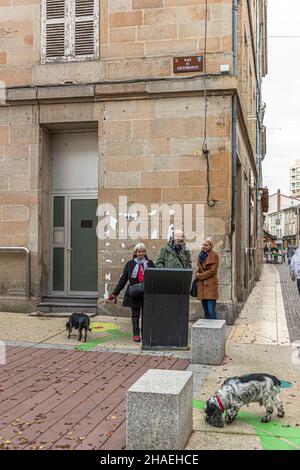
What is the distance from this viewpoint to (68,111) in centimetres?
1080

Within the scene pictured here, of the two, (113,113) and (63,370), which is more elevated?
(113,113)

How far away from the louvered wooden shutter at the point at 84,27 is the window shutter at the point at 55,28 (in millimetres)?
309

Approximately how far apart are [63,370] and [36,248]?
467cm

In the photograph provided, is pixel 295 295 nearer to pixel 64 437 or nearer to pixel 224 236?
pixel 224 236

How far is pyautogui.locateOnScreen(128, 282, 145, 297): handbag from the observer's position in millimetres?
8164

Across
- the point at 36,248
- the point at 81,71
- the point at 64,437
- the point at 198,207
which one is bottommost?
the point at 64,437

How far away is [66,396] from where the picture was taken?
5.43 m

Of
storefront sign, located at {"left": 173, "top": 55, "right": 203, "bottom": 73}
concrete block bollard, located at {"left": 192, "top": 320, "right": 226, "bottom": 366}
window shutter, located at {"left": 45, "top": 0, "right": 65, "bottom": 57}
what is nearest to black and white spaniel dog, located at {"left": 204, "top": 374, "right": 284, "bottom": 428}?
concrete block bollard, located at {"left": 192, "top": 320, "right": 226, "bottom": 366}

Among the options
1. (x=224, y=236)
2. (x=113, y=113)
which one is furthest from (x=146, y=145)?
(x=224, y=236)

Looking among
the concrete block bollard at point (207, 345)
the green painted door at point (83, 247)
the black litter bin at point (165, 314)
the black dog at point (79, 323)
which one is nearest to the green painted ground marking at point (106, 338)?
the black dog at point (79, 323)

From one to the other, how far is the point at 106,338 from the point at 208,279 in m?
1.98

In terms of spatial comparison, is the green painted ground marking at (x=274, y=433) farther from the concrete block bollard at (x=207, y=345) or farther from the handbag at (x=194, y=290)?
the handbag at (x=194, y=290)

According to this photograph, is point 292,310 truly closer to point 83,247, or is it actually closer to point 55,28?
point 83,247

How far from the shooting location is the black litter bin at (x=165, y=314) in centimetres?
780
